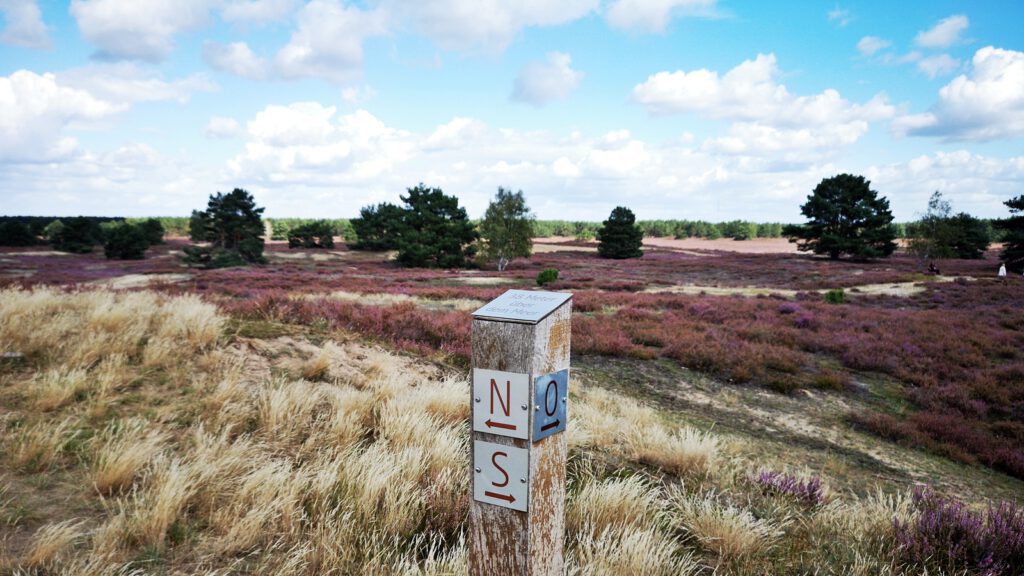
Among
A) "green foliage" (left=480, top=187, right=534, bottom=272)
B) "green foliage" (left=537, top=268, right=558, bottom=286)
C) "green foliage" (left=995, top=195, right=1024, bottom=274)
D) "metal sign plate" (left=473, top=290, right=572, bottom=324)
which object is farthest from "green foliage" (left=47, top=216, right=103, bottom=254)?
"green foliage" (left=995, top=195, right=1024, bottom=274)

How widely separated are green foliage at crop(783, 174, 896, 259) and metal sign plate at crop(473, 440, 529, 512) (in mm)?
54722

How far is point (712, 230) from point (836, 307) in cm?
9866

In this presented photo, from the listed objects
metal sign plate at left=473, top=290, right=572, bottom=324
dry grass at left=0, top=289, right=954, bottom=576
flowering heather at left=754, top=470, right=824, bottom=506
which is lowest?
flowering heather at left=754, top=470, right=824, bottom=506

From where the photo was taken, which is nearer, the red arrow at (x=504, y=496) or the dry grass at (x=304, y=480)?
the red arrow at (x=504, y=496)

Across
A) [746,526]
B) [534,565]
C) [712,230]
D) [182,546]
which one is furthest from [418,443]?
[712,230]

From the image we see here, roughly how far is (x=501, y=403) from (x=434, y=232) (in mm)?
44760

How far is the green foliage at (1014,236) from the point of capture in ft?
122

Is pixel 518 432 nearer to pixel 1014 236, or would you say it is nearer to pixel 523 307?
pixel 523 307

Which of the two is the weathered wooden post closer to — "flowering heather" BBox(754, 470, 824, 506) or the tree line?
"flowering heather" BBox(754, 470, 824, 506)

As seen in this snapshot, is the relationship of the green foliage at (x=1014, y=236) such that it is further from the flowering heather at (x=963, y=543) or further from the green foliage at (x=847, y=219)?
the flowering heather at (x=963, y=543)

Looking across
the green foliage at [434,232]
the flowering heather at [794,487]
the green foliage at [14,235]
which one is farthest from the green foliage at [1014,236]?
the green foliage at [14,235]

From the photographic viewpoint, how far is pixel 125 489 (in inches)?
127

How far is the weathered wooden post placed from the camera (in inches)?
82.0

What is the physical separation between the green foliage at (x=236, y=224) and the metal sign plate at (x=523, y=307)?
46006mm
